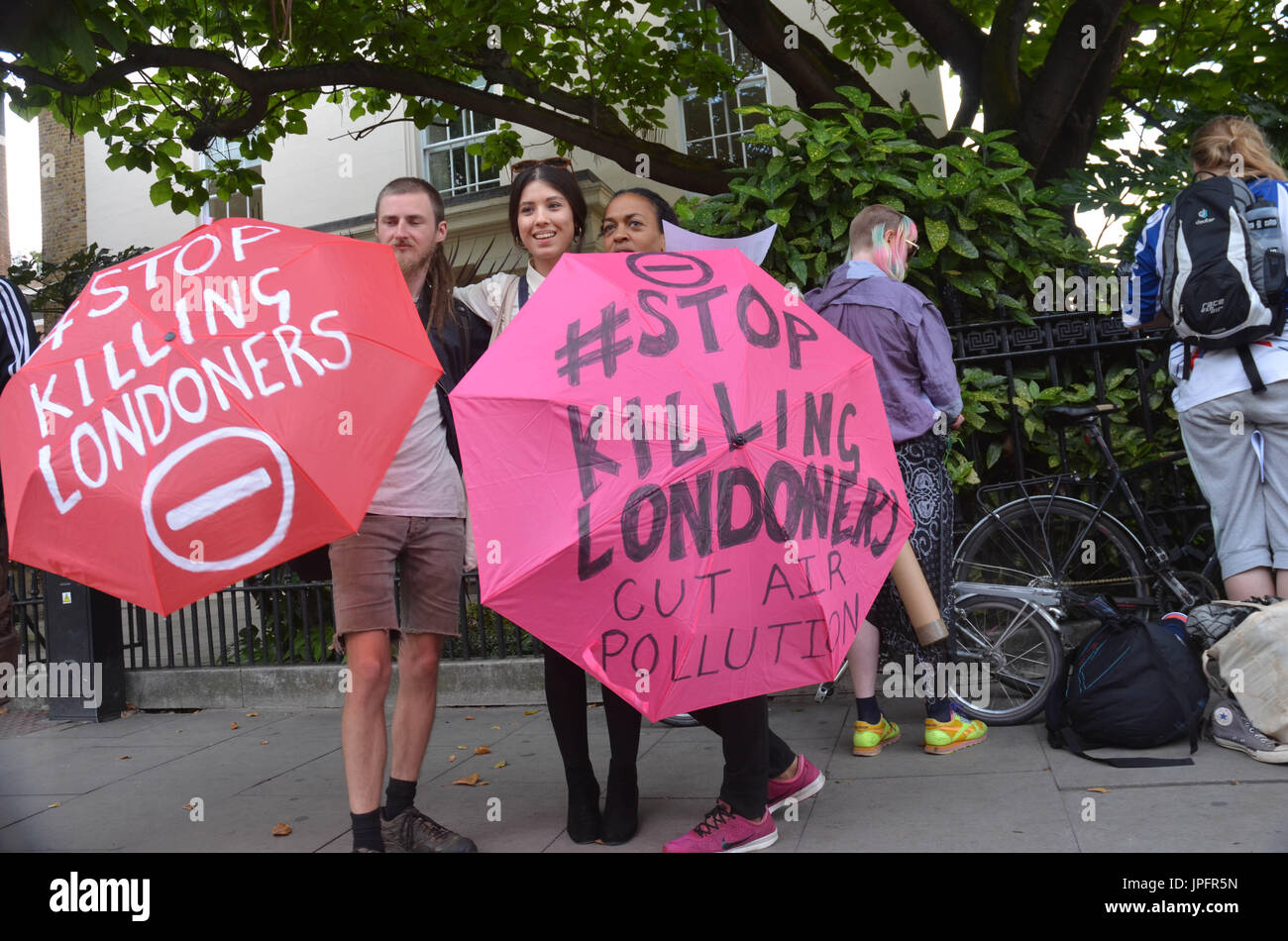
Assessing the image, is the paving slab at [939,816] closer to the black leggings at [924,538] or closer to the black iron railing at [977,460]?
the black leggings at [924,538]

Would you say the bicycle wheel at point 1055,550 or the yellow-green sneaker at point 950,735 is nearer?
the yellow-green sneaker at point 950,735

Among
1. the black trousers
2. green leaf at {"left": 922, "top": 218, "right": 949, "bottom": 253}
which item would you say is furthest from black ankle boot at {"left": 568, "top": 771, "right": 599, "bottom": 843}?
green leaf at {"left": 922, "top": 218, "right": 949, "bottom": 253}

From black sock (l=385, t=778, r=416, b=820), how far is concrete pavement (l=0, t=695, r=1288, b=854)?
0.34 metres

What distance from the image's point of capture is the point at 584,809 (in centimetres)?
341

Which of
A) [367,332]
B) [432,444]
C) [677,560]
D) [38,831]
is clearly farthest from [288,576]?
[677,560]

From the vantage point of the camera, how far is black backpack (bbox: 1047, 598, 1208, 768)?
3.93 metres

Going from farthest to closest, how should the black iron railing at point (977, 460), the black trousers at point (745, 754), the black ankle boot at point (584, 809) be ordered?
1. the black iron railing at point (977, 460)
2. the black ankle boot at point (584, 809)
3. the black trousers at point (745, 754)

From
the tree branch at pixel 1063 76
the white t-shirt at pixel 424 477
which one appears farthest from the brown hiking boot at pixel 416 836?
the tree branch at pixel 1063 76

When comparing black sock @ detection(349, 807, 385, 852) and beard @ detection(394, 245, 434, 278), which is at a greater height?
beard @ detection(394, 245, 434, 278)

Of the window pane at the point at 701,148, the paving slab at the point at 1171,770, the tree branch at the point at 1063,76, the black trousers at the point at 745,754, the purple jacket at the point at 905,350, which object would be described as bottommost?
the paving slab at the point at 1171,770

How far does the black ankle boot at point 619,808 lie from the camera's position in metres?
3.40

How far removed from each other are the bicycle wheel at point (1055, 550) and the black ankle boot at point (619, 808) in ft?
7.18

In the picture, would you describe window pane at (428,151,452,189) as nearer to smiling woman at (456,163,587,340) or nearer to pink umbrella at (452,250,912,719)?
smiling woman at (456,163,587,340)

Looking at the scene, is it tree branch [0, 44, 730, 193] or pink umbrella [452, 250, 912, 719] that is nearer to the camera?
pink umbrella [452, 250, 912, 719]
